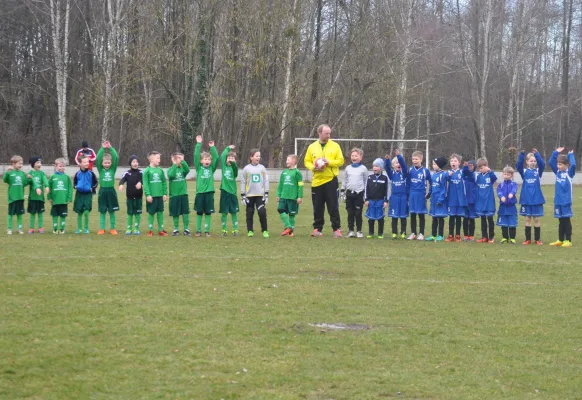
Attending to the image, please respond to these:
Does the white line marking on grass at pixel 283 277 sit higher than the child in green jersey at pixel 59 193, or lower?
lower

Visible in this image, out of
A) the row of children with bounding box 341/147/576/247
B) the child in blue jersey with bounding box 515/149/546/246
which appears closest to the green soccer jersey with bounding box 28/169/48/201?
the row of children with bounding box 341/147/576/247

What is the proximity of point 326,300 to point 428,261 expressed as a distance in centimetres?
416

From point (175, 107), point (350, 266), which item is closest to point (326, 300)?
point (350, 266)

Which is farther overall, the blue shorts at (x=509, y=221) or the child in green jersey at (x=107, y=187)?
the blue shorts at (x=509, y=221)

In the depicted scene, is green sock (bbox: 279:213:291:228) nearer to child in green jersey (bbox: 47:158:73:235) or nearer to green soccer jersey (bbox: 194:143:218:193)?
green soccer jersey (bbox: 194:143:218:193)

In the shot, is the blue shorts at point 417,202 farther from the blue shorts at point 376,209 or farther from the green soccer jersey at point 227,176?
the green soccer jersey at point 227,176

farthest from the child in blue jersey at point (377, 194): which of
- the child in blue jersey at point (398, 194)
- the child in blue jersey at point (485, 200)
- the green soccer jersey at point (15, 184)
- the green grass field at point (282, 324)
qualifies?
the green soccer jersey at point (15, 184)

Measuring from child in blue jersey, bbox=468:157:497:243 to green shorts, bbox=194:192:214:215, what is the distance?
5.38 meters

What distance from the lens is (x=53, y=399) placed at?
19.9ft

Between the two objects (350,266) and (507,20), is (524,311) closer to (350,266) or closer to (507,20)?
(350,266)

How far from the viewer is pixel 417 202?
56.1 ft

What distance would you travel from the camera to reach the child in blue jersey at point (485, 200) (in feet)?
55.8

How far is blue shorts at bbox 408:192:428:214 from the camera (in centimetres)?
1706

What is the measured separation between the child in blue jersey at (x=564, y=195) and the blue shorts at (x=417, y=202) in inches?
102
